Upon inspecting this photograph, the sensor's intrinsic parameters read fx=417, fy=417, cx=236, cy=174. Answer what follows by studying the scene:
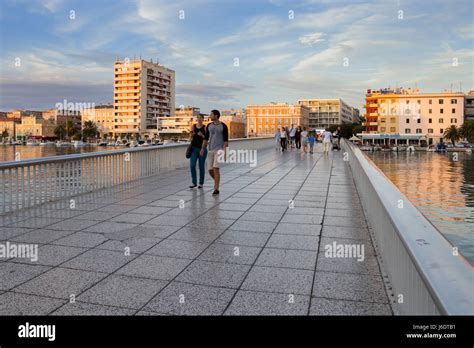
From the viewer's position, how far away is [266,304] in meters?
3.56

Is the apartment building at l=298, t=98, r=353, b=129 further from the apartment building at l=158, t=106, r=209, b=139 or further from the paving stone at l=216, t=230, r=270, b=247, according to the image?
the paving stone at l=216, t=230, r=270, b=247

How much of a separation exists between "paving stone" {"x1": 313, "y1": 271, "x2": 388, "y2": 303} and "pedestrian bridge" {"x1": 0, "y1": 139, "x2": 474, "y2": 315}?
10mm

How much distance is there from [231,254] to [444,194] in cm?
4303

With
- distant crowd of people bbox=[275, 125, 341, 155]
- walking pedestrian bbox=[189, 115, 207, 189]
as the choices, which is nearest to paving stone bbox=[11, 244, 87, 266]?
walking pedestrian bbox=[189, 115, 207, 189]

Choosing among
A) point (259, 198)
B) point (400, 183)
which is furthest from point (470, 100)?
point (259, 198)

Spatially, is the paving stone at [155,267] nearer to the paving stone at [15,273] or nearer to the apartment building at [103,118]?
the paving stone at [15,273]

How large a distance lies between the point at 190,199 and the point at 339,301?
5777 mm

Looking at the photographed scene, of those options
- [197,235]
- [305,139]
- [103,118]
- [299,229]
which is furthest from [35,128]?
[299,229]

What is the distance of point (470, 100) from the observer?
4500 inches

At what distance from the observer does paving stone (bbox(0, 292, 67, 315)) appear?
11.2 ft

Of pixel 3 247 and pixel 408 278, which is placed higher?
pixel 408 278

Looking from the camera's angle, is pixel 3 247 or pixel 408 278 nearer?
pixel 408 278
